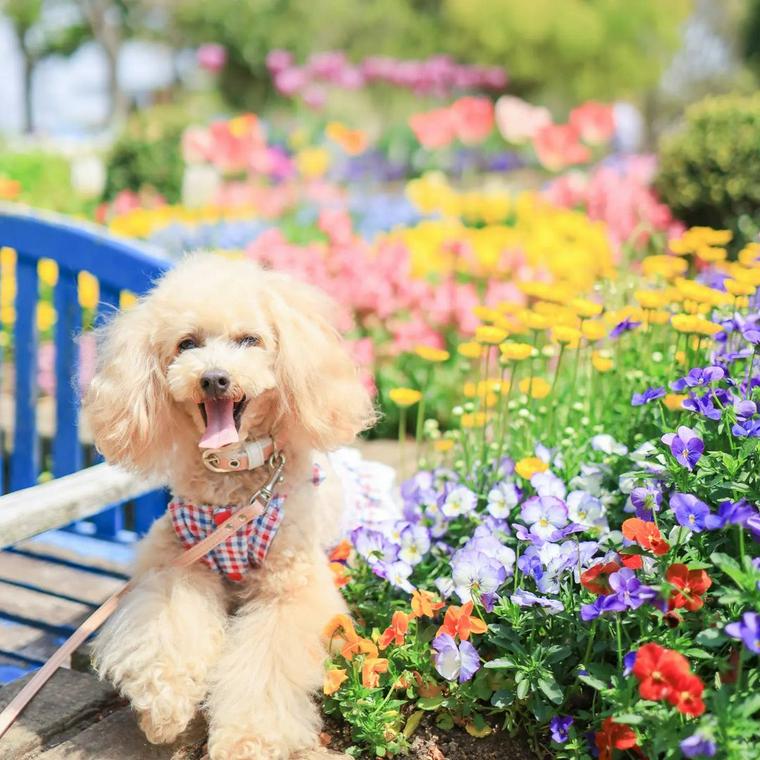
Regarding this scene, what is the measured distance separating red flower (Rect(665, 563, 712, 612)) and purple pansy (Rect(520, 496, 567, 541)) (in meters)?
0.33

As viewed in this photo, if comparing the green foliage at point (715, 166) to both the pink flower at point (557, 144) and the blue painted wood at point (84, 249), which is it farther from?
the blue painted wood at point (84, 249)

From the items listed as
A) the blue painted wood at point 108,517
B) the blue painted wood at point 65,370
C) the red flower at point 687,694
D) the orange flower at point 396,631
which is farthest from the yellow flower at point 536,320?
the blue painted wood at point 65,370

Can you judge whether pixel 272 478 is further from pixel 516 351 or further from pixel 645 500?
pixel 645 500

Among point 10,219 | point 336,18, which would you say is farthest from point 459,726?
point 336,18

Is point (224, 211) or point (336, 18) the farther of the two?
point (336, 18)

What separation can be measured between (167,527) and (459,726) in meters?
0.78

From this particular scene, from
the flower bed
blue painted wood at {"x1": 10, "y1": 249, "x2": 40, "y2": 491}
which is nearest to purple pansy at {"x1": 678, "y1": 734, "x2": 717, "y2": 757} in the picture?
the flower bed

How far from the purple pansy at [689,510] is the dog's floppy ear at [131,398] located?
3.48 ft

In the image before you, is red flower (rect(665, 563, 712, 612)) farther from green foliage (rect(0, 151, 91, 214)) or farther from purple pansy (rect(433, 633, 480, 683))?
green foliage (rect(0, 151, 91, 214))

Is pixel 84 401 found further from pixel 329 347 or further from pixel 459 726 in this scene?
pixel 459 726

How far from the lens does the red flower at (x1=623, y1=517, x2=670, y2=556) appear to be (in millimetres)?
1617

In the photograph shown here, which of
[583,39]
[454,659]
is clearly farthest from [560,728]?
[583,39]

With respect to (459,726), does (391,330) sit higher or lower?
higher

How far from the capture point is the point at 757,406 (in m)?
1.85
